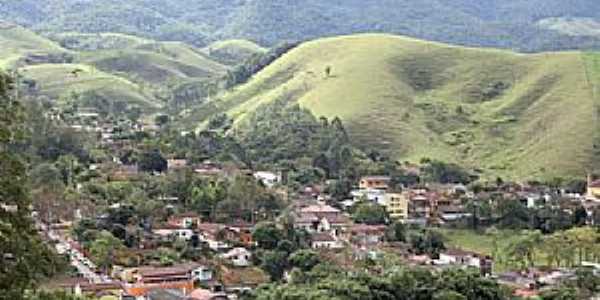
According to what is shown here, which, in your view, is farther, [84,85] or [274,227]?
[84,85]

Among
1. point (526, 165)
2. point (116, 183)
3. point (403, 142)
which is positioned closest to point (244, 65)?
point (403, 142)

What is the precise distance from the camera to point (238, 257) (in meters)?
41.0

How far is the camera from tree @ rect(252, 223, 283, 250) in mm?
41875

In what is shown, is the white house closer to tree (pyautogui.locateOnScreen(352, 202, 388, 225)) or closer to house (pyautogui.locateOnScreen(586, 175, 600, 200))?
tree (pyautogui.locateOnScreen(352, 202, 388, 225))

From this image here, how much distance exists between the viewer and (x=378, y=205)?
54188mm

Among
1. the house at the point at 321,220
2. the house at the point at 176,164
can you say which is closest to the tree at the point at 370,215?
the house at the point at 321,220

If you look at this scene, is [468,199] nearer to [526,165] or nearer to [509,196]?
[509,196]

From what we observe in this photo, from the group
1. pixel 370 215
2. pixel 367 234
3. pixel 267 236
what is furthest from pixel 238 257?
pixel 370 215

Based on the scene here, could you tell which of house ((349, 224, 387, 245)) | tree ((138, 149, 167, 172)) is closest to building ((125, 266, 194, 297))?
house ((349, 224, 387, 245))

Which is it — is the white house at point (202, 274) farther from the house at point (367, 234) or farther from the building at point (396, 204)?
the building at point (396, 204)

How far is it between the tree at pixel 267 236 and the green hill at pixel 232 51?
114 m

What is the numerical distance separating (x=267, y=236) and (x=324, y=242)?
178 inches

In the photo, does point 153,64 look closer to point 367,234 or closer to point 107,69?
point 107,69

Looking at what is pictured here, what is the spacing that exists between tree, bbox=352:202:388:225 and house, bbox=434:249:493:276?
6244mm
